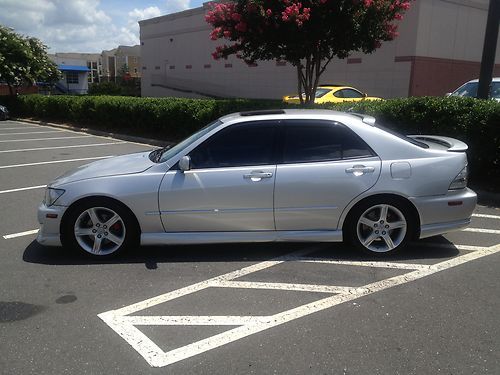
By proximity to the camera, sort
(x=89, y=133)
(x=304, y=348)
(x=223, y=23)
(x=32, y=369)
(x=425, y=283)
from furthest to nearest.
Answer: (x=89, y=133) → (x=223, y=23) → (x=425, y=283) → (x=304, y=348) → (x=32, y=369)

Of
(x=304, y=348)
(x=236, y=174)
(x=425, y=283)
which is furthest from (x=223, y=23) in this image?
(x=304, y=348)

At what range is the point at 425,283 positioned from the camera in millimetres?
4152

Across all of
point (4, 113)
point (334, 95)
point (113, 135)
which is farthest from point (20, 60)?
point (334, 95)

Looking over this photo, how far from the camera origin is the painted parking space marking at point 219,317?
318 centimetres

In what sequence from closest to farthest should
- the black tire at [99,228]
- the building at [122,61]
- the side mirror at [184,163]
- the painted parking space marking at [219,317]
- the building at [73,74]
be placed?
the painted parking space marking at [219,317] < the side mirror at [184,163] < the black tire at [99,228] < the building at [73,74] < the building at [122,61]

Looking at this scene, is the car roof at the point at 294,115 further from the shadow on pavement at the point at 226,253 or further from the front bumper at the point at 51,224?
the front bumper at the point at 51,224

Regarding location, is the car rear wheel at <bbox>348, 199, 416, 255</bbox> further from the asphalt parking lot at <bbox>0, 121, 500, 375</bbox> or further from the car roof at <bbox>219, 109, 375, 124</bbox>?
the car roof at <bbox>219, 109, 375, 124</bbox>

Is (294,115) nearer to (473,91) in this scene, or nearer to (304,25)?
(304,25)

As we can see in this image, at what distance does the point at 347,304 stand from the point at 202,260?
1.60 metres


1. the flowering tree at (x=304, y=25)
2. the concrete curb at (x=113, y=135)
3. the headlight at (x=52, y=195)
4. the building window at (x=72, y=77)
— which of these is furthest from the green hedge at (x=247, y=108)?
the building window at (x=72, y=77)

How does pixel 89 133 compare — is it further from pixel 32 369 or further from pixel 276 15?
pixel 32 369

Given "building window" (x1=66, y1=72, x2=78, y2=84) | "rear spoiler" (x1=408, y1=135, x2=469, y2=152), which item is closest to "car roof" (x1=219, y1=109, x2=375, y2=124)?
"rear spoiler" (x1=408, y1=135, x2=469, y2=152)

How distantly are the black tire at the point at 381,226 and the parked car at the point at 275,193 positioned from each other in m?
0.01

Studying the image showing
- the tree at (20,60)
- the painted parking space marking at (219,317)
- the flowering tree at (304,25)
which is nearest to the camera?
the painted parking space marking at (219,317)
